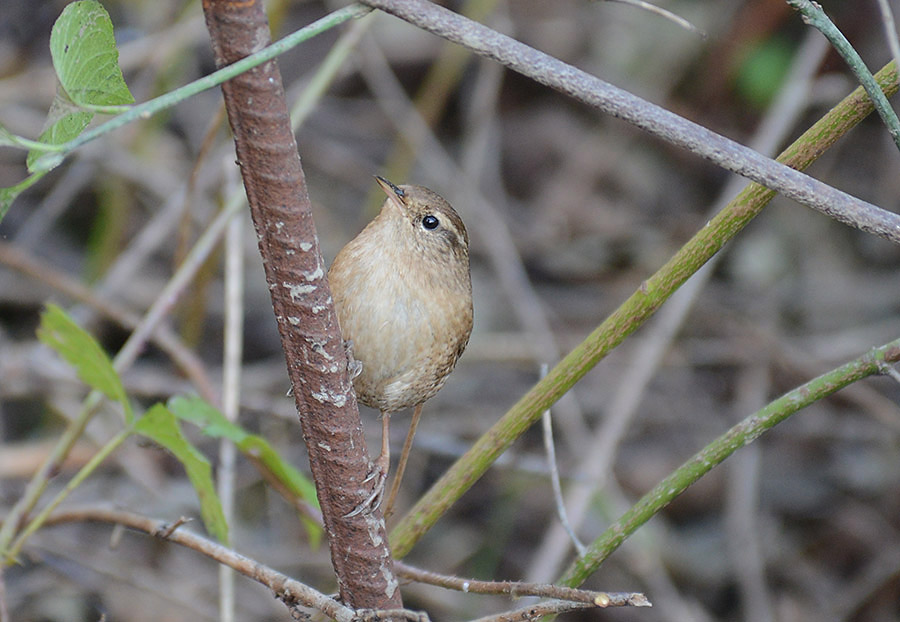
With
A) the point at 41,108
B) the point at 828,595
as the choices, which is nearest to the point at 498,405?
the point at 828,595

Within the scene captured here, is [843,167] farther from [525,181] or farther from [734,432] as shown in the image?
[734,432]

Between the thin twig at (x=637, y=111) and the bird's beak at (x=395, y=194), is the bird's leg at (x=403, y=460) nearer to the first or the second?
the bird's beak at (x=395, y=194)

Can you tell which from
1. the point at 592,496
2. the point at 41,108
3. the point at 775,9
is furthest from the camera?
the point at 775,9

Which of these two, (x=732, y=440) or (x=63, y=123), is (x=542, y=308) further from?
(x=63, y=123)

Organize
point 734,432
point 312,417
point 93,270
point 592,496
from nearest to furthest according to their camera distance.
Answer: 1. point 312,417
2. point 734,432
3. point 592,496
4. point 93,270

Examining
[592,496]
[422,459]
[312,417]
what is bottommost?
[312,417]

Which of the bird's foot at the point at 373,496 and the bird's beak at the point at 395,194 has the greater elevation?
the bird's beak at the point at 395,194

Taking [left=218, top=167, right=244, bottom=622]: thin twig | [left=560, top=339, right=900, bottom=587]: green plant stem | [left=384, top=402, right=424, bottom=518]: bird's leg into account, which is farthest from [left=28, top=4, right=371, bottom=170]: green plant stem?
[left=218, top=167, right=244, bottom=622]: thin twig

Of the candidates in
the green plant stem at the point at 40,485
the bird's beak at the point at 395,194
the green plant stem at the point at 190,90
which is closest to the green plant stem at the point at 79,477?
the green plant stem at the point at 40,485

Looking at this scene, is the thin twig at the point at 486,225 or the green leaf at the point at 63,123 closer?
the green leaf at the point at 63,123
